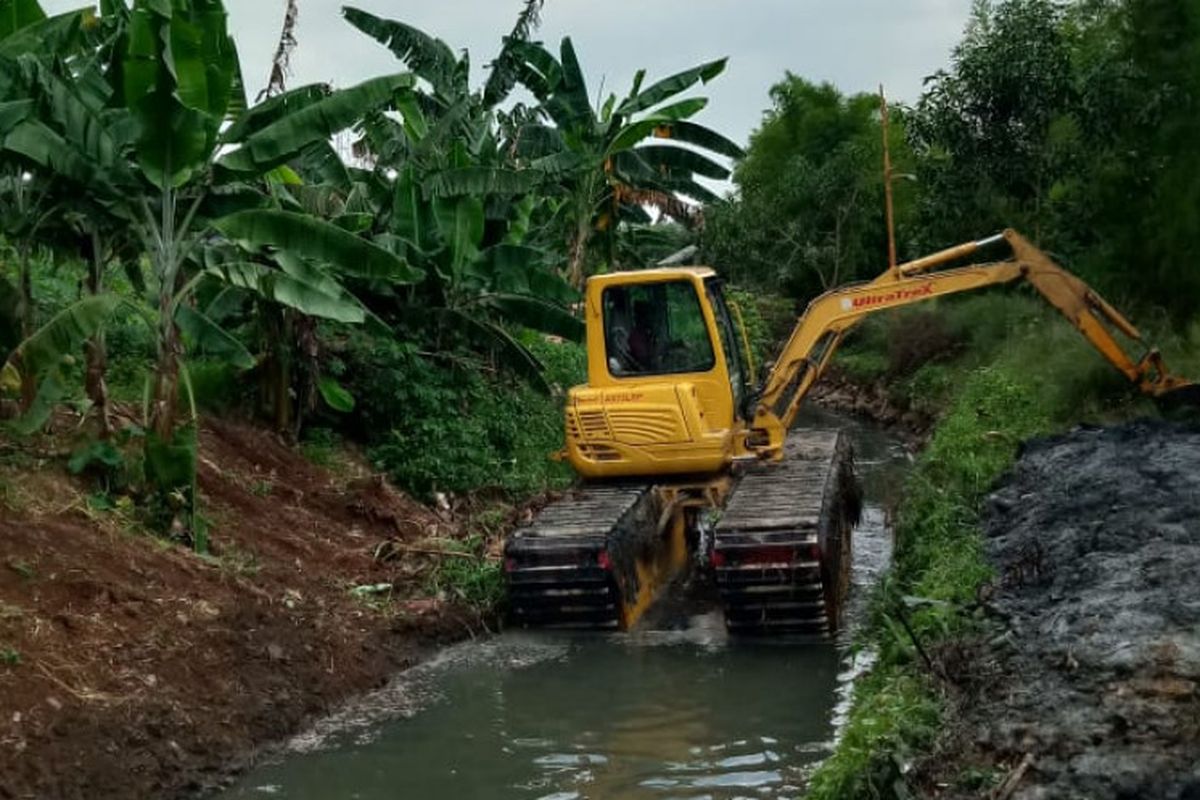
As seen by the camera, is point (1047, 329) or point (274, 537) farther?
point (1047, 329)

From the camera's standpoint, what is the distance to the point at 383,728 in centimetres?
873

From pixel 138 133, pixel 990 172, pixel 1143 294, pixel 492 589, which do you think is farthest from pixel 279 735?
pixel 990 172

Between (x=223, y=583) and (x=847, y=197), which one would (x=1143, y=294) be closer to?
(x=223, y=583)

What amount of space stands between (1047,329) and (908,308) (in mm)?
8504

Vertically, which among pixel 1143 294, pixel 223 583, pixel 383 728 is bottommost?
pixel 383 728

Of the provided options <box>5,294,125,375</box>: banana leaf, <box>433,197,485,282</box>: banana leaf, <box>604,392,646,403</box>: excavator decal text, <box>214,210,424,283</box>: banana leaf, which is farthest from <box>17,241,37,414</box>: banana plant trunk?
<box>433,197,485,282</box>: banana leaf

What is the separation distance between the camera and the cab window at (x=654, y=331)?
12.1m

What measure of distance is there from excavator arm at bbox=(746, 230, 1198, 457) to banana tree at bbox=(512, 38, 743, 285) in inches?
285

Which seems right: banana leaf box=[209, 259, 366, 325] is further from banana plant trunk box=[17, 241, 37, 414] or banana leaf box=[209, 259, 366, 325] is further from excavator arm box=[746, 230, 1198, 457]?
excavator arm box=[746, 230, 1198, 457]

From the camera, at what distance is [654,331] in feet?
40.2

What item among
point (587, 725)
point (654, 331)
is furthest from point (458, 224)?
point (587, 725)

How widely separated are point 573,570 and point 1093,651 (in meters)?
4.24

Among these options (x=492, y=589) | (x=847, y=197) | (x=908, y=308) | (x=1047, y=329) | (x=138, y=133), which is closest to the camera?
(x=138, y=133)

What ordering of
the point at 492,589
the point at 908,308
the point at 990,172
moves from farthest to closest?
the point at 908,308 < the point at 990,172 < the point at 492,589
